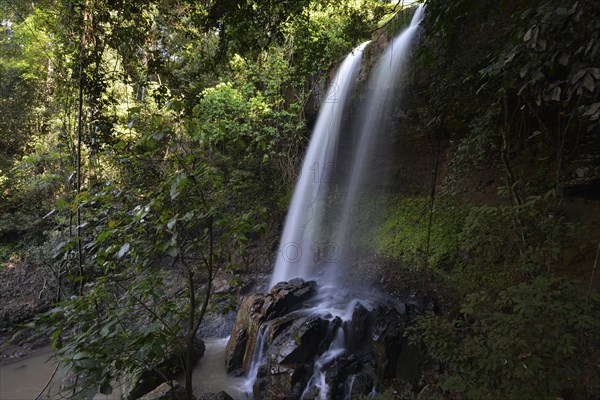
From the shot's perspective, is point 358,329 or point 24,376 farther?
point 24,376

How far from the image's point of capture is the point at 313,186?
322 inches

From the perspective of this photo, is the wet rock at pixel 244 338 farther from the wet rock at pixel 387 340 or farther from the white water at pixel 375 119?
the white water at pixel 375 119

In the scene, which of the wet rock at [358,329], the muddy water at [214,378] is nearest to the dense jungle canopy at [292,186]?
the muddy water at [214,378]

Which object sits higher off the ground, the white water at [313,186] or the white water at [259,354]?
the white water at [313,186]

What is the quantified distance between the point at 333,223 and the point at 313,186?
3.71 feet

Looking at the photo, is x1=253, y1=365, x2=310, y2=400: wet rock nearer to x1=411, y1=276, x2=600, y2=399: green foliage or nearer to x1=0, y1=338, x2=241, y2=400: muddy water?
x1=0, y1=338, x2=241, y2=400: muddy water

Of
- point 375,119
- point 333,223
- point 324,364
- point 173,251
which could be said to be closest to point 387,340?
point 324,364

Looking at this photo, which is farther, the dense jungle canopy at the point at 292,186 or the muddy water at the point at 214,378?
the muddy water at the point at 214,378

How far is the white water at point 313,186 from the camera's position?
7.56 m

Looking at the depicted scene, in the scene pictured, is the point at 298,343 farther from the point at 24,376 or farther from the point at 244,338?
the point at 24,376

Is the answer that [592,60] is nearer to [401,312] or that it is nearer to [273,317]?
[401,312]

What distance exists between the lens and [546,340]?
5.22ft

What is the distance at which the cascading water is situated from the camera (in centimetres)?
432

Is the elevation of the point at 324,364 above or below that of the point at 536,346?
below
